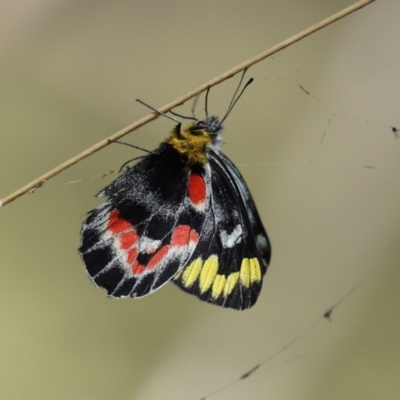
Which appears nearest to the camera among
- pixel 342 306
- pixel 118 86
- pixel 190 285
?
pixel 190 285

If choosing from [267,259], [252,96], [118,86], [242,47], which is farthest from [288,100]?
[267,259]

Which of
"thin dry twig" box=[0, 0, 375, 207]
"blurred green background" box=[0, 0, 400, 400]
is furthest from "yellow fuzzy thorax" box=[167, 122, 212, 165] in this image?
"blurred green background" box=[0, 0, 400, 400]

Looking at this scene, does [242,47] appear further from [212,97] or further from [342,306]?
[342,306]

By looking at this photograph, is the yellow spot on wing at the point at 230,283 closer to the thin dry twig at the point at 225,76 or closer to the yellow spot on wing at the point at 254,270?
the yellow spot on wing at the point at 254,270

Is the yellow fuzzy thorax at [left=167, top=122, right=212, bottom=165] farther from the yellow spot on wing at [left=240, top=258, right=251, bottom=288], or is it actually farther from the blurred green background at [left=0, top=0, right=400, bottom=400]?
the blurred green background at [left=0, top=0, right=400, bottom=400]

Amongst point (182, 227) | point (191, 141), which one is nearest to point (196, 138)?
point (191, 141)

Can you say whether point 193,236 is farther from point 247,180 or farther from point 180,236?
point 247,180
